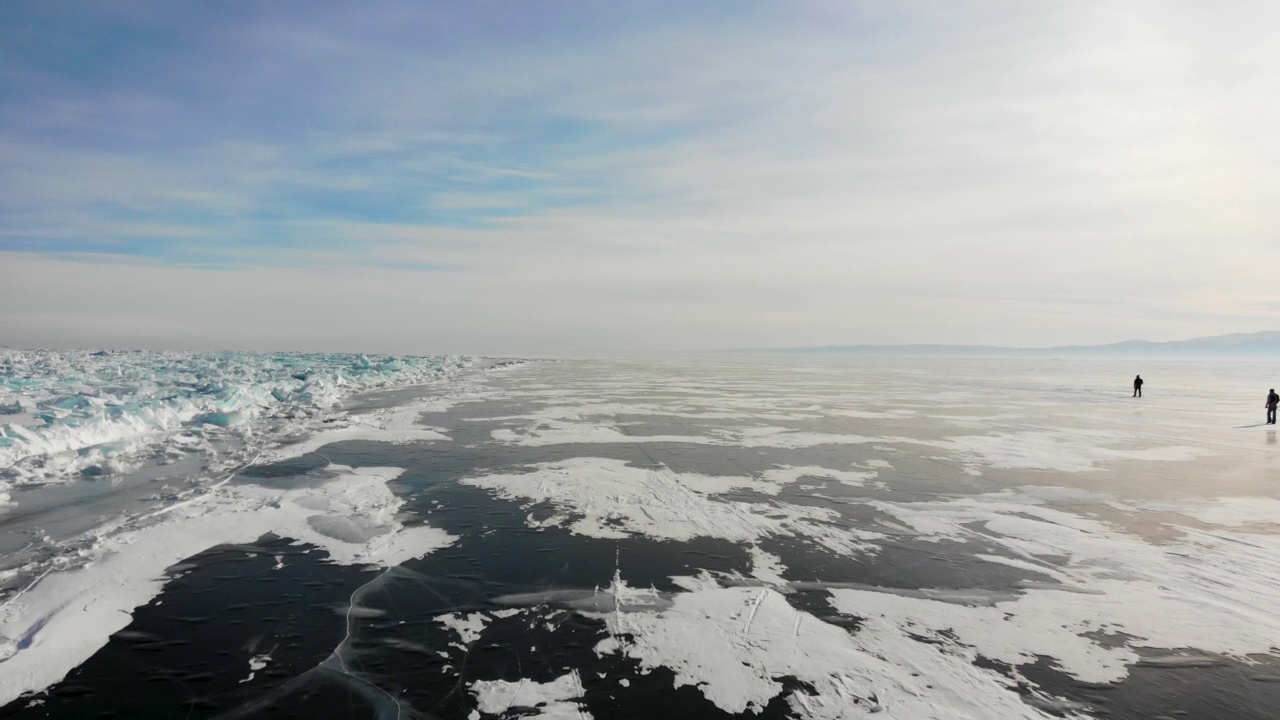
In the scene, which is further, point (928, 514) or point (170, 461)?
point (170, 461)

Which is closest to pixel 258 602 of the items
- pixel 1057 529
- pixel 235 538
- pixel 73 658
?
pixel 73 658

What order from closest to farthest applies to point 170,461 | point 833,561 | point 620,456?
point 833,561
point 170,461
point 620,456

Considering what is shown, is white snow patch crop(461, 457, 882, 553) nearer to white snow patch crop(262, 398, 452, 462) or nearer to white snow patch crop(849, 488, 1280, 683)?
white snow patch crop(849, 488, 1280, 683)

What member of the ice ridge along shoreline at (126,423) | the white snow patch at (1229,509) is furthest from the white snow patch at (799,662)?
the ice ridge along shoreline at (126,423)

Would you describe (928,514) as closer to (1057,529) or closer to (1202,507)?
(1057,529)

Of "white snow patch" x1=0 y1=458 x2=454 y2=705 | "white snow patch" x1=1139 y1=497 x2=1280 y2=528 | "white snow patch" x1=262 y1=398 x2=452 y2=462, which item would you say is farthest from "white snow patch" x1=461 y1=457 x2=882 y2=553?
"white snow patch" x1=1139 y1=497 x2=1280 y2=528

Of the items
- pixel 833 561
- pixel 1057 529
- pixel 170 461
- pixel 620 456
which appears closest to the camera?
pixel 833 561

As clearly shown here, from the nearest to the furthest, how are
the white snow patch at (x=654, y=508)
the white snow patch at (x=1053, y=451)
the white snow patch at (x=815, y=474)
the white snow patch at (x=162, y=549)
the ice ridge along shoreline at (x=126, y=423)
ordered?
the white snow patch at (x=162, y=549) < the white snow patch at (x=654, y=508) < the white snow patch at (x=815, y=474) < the ice ridge along shoreline at (x=126, y=423) < the white snow patch at (x=1053, y=451)

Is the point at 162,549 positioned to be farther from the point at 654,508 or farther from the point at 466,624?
the point at 654,508

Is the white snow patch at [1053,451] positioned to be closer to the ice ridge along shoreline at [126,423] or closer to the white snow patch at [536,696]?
the white snow patch at [536,696]
